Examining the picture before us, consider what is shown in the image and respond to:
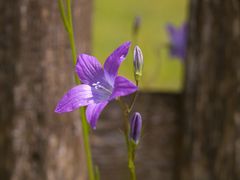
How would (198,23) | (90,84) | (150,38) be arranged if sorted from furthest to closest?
(150,38), (198,23), (90,84)

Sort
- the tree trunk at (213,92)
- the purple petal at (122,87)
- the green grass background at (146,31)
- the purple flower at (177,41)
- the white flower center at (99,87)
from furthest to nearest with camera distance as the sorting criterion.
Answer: the green grass background at (146,31) < the purple flower at (177,41) < the tree trunk at (213,92) < the white flower center at (99,87) < the purple petal at (122,87)

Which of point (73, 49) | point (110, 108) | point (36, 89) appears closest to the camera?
point (73, 49)

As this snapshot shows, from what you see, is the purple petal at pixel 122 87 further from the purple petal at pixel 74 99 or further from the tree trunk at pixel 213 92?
the tree trunk at pixel 213 92

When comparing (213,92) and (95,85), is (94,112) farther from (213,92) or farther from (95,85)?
(213,92)

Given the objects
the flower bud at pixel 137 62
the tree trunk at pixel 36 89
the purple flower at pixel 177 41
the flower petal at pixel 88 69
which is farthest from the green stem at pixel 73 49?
the purple flower at pixel 177 41

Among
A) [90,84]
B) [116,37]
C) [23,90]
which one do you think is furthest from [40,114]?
[116,37]

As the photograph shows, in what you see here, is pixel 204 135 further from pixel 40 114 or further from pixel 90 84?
pixel 90 84

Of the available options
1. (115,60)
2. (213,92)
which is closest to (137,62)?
(115,60)
